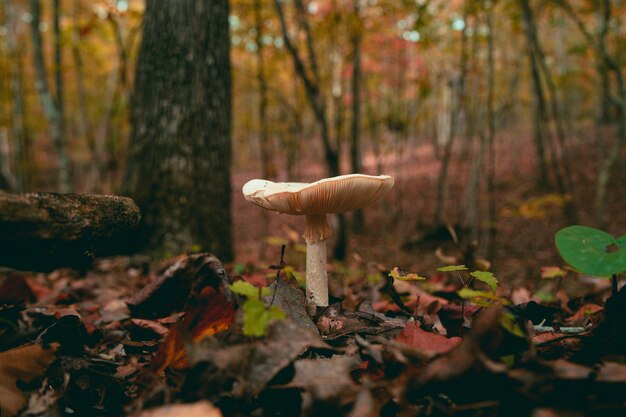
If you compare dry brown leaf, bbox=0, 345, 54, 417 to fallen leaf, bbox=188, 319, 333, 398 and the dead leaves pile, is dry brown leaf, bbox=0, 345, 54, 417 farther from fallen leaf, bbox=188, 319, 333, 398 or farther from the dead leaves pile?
fallen leaf, bbox=188, 319, 333, 398

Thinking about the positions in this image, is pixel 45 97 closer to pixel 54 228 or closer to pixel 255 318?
pixel 54 228

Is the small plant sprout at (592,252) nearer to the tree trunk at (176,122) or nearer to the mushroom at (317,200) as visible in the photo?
the mushroom at (317,200)

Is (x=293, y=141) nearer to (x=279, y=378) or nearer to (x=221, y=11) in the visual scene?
(x=221, y=11)

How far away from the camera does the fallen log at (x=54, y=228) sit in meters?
0.95

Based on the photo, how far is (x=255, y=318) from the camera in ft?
3.13

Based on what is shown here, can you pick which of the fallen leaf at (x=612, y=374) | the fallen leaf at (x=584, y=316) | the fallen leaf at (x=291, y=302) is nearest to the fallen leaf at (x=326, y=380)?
the fallen leaf at (x=291, y=302)

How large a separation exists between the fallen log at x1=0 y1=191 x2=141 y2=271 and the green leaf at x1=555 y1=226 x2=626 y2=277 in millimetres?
1391

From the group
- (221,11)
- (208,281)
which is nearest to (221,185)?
(221,11)

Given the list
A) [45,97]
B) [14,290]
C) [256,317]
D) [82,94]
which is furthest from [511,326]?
[82,94]

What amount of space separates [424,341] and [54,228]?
1082mm

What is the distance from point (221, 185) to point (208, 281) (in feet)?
7.71

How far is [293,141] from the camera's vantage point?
11812 mm

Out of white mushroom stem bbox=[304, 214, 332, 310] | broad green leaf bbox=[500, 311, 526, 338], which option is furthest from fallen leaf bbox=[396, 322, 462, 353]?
white mushroom stem bbox=[304, 214, 332, 310]

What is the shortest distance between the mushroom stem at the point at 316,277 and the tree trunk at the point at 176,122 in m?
2.17
